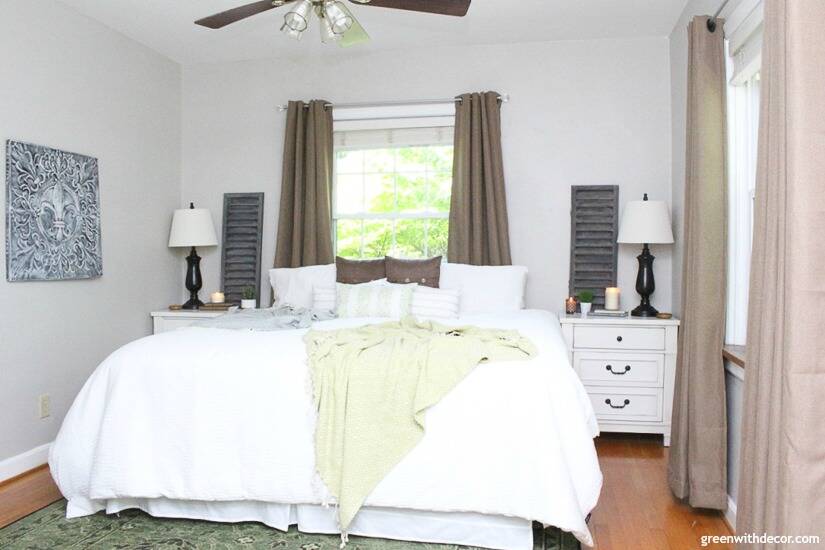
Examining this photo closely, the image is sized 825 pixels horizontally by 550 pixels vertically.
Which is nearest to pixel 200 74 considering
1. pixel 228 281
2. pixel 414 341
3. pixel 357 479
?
pixel 228 281

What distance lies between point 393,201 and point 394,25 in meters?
1.23

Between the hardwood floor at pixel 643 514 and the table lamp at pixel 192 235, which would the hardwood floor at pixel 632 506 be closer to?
the hardwood floor at pixel 643 514

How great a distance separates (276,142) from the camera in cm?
468

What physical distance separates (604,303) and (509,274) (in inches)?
30.1

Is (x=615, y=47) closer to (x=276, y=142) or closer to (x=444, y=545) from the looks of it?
(x=276, y=142)

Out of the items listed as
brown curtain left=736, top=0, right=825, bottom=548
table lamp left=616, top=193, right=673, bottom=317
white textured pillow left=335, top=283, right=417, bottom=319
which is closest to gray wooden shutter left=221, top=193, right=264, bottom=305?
white textured pillow left=335, top=283, right=417, bottom=319

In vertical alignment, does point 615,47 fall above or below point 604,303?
above

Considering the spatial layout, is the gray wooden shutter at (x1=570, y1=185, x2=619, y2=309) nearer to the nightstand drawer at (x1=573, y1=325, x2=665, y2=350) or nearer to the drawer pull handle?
the nightstand drawer at (x1=573, y1=325, x2=665, y2=350)

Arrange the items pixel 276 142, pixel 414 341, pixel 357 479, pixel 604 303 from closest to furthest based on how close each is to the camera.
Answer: pixel 357 479 < pixel 414 341 < pixel 604 303 < pixel 276 142

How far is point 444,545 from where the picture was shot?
7.78 feet

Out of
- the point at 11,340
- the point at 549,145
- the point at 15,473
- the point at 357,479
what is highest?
the point at 549,145

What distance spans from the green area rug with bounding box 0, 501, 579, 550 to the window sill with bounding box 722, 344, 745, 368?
99 centimetres

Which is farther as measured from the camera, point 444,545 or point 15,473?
Result: point 15,473

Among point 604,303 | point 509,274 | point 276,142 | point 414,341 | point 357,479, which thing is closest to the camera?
point 357,479
